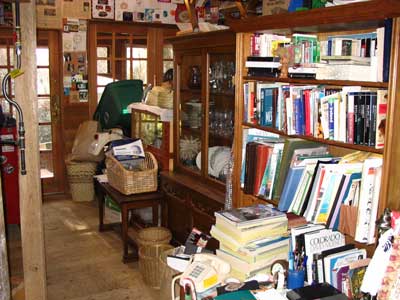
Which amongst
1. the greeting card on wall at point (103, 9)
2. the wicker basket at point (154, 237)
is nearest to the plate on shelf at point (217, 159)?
A: the wicker basket at point (154, 237)

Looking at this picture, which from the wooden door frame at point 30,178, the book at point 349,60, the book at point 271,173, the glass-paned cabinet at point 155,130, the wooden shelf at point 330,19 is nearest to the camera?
the wooden shelf at point 330,19

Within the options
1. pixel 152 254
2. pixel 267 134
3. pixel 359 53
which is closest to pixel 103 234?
pixel 152 254

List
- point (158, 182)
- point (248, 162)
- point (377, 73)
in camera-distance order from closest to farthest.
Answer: point (377, 73) < point (248, 162) < point (158, 182)

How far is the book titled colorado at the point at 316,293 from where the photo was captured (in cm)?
178

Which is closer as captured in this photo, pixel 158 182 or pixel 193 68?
pixel 193 68

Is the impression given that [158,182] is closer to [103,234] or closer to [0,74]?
[103,234]

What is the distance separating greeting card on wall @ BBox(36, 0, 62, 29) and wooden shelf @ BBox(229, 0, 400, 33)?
3498 mm

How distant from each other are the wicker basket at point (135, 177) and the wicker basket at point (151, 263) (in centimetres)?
58

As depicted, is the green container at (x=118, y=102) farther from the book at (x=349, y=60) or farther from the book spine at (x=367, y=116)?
the book spine at (x=367, y=116)

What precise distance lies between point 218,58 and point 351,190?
1598 mm

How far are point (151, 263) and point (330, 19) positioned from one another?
2.21 meters

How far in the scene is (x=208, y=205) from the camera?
3330 mm

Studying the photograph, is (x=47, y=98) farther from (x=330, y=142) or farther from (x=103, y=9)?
(x=330, y=142)

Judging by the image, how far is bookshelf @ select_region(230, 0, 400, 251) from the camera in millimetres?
1727
